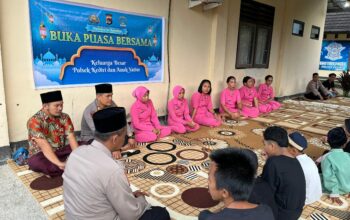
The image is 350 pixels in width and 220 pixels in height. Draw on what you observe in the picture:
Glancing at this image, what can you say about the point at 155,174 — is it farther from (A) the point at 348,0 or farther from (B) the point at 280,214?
(A) the point at 348,0

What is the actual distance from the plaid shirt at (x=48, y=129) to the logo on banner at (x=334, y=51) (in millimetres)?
14757

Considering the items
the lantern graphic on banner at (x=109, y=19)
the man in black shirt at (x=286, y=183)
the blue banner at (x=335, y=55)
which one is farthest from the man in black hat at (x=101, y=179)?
the blue banner at (x=335, y=55)

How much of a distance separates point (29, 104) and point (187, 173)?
196 centimetres

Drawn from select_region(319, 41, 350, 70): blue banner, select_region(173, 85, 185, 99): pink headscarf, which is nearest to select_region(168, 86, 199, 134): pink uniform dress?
select_region(173, 85, 185, 99): pink headscarf

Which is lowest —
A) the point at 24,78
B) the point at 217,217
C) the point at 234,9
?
the point at 217,217

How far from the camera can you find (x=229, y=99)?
17.3ft

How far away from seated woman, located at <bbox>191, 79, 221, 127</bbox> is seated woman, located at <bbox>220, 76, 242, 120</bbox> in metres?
0.48

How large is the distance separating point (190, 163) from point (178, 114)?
1468mm

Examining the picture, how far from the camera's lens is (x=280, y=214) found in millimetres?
1710

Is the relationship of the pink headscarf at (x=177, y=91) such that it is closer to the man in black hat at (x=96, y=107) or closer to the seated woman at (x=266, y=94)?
the man in black hat at (x=96, y=107)

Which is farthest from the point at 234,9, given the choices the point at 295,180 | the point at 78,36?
the point at 295,180

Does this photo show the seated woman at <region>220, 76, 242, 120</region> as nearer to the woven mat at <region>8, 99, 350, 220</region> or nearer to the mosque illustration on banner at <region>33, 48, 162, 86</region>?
the woven mat at <region>8, 99, 350, 220</region>

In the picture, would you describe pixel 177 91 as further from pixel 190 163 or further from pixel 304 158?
pixel 304 158

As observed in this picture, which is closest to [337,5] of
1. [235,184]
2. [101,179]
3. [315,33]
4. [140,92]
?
[315,33]
